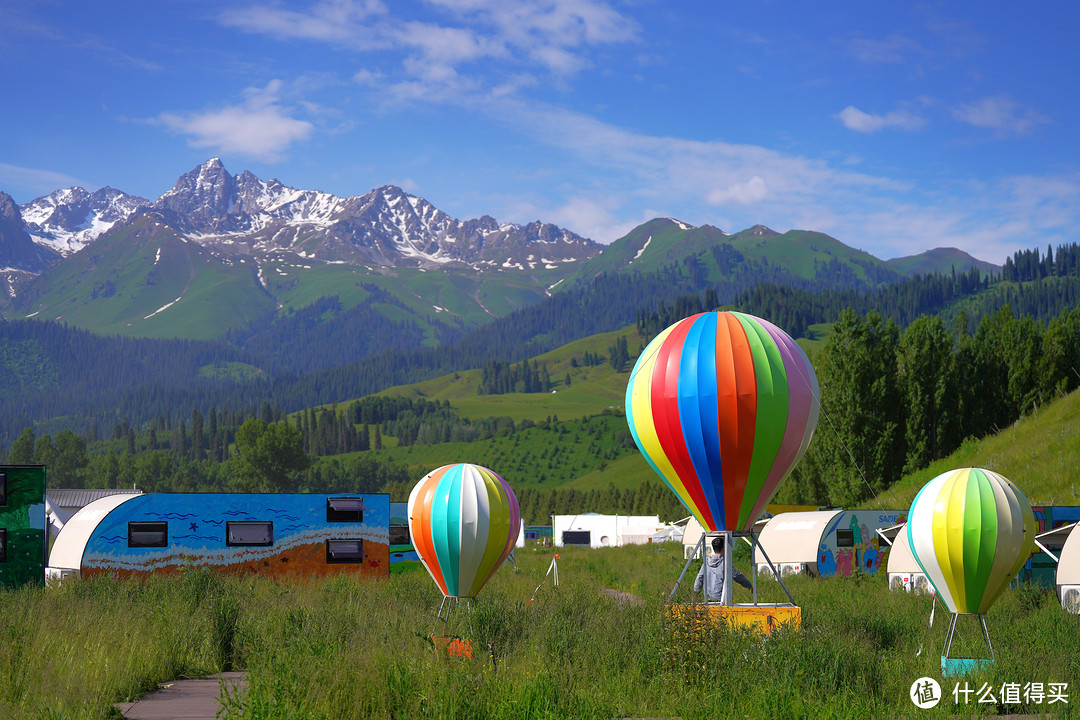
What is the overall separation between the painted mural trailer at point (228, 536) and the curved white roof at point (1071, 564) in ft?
74.2

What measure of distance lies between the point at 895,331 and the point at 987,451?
65.8 feet

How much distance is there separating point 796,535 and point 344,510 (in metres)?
17.8

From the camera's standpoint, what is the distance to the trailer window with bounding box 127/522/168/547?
32947mm

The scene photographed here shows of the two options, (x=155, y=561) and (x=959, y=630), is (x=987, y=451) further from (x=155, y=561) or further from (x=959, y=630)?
(x=155, y=561)

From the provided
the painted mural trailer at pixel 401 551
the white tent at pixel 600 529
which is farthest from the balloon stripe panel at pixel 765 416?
the white tent at pixel 600 529

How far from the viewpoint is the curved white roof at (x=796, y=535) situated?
37.1 m

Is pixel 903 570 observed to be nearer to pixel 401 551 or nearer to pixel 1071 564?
pixel 1071 564

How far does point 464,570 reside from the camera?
65.3 feet

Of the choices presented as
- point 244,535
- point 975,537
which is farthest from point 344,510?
point 975,537

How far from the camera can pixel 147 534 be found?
33219mm

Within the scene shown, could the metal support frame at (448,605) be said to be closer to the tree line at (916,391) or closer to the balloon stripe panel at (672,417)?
the balloon stripe panel at (672,417)

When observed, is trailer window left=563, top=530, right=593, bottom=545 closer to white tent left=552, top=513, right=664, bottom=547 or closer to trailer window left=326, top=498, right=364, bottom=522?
white tent left=552, top=513, right=664, bottom=547

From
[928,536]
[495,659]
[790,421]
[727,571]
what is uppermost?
[790,421]

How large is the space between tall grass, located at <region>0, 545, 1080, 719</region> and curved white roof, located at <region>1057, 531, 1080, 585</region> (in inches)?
74.0
